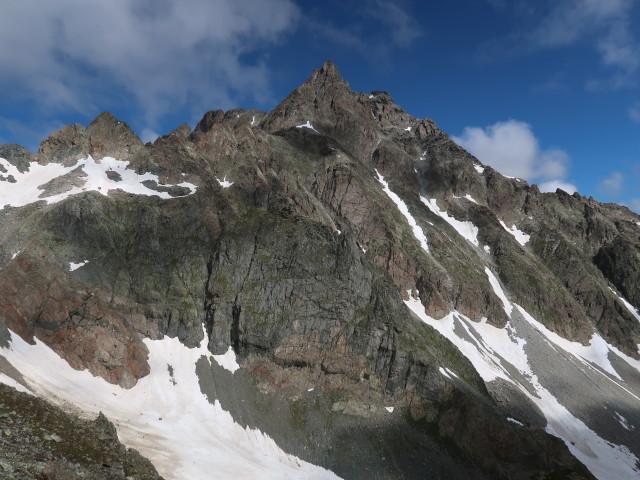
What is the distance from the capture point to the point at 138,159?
88.9m

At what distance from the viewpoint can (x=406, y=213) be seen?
131 m

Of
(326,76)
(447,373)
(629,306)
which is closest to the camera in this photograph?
(447,373)

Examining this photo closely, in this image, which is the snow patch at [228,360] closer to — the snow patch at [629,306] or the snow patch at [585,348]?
the snow patch at [585,348]

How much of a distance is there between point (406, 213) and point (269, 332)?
250ft

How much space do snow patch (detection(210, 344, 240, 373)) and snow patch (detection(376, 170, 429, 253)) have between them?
6687 centimetres

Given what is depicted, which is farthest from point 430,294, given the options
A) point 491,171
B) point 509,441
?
point 491,171

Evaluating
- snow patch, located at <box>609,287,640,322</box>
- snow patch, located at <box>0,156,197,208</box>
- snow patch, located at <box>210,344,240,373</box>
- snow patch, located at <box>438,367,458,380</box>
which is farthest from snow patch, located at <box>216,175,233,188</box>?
snow patch, located at <box>609,287,640,322</box>

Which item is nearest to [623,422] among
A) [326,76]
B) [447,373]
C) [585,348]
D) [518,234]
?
[585,348]

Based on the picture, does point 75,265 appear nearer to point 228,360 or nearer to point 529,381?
point 228,360

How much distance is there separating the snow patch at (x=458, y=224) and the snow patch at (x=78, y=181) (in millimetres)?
89418

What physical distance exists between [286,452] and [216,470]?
12259 mm

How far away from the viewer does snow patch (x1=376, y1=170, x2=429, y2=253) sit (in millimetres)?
119181

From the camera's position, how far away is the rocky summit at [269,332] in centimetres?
5116

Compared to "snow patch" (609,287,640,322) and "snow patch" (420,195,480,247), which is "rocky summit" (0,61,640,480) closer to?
"snow patch" (420,195,480,247)
